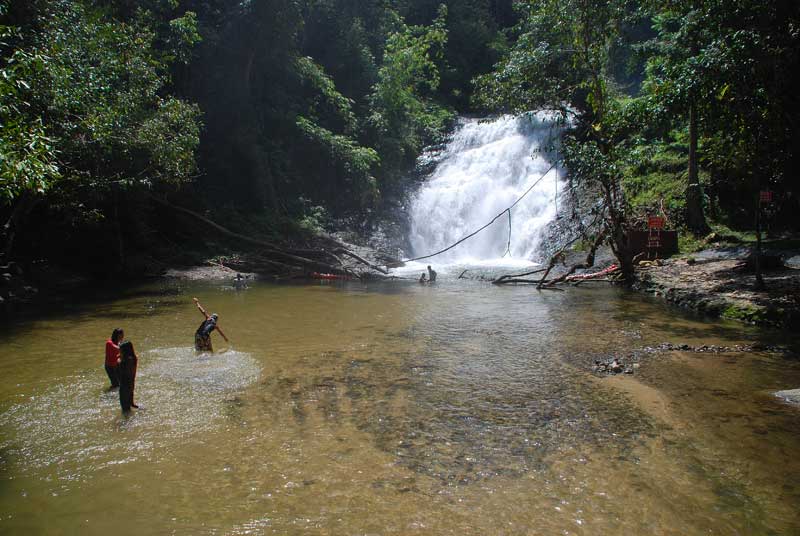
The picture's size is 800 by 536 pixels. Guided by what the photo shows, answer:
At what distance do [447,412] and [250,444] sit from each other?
96.5 inches

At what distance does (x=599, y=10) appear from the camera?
16047mm

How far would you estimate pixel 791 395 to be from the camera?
275 inches

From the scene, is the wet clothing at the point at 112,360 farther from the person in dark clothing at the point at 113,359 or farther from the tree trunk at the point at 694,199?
the tree trunk at the point at 694,199

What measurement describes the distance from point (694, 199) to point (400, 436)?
751 inches

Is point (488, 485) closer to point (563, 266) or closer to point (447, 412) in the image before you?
point (447, 412)

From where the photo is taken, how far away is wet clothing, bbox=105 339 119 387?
7477mm

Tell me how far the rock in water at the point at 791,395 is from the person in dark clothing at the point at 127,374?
823cm

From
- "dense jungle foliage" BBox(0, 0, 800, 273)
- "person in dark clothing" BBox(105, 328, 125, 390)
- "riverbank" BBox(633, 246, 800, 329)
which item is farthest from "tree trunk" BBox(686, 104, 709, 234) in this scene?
"person in dark clothing" BBox(105, 328, 125, 390)

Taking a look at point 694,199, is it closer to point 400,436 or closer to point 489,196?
point 489,196

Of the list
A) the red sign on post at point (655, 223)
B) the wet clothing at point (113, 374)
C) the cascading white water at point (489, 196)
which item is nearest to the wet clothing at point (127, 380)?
the wet clothing at point (113, 374)

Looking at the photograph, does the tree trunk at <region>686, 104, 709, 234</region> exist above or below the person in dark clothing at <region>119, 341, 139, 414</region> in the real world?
above

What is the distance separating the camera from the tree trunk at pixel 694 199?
20.7 metres

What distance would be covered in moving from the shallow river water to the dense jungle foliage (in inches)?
132

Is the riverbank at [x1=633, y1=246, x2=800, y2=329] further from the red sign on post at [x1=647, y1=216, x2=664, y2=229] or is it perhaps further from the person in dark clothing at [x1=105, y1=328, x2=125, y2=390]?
the person in dark clothing at [x1=105, y1=328, x2=125, y2=390]
